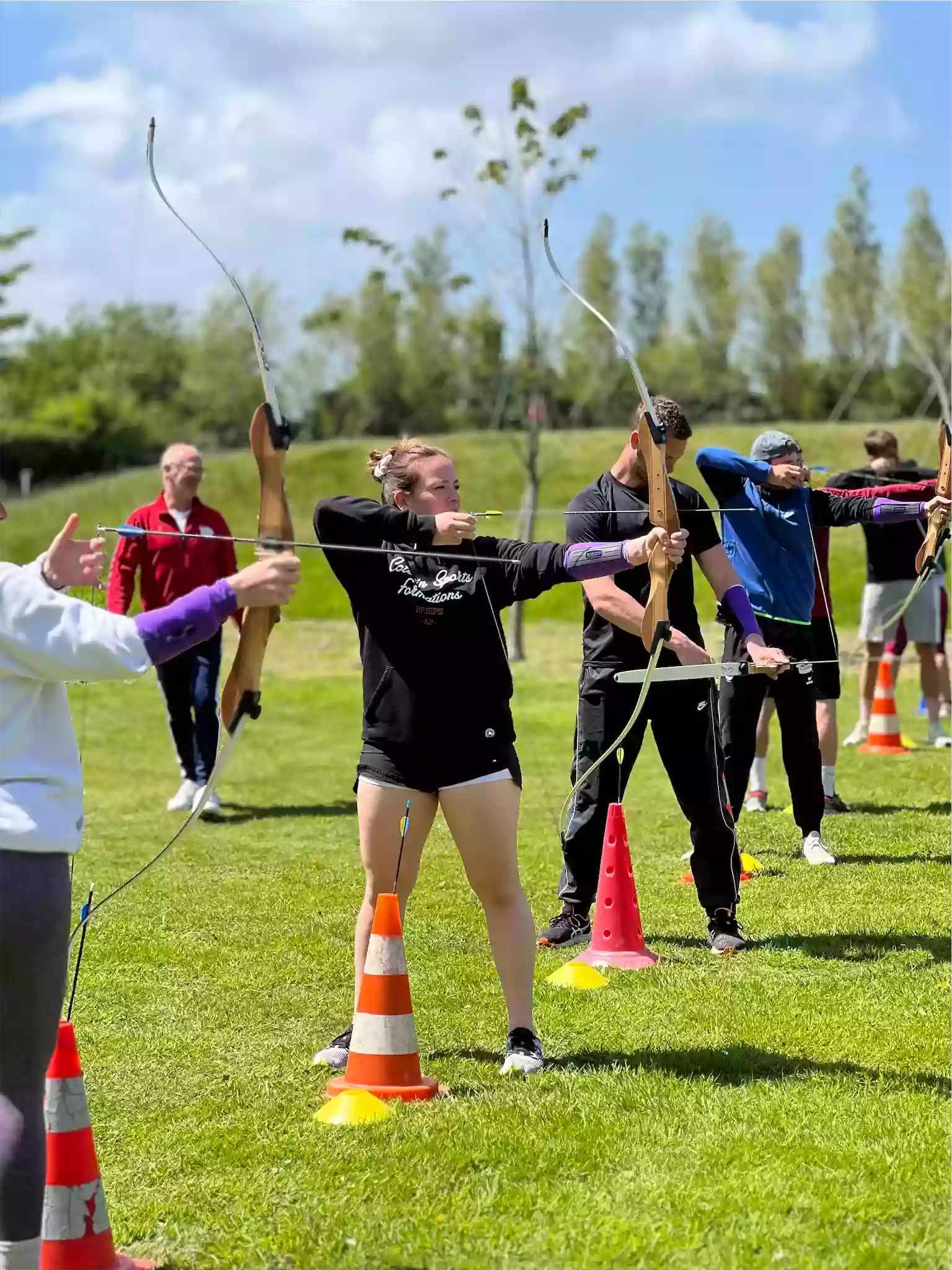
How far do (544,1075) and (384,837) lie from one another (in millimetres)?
870

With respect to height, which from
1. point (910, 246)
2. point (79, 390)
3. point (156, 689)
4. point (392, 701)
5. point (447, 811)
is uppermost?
point (910, 246)

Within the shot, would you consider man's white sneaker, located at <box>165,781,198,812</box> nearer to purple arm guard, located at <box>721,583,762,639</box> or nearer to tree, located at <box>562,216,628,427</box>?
purple arm guard, located at <box>721,583,762,639</box>

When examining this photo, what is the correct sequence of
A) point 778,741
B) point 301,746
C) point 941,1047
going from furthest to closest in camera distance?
point 301,746 → point 778,741 → point 941,1047

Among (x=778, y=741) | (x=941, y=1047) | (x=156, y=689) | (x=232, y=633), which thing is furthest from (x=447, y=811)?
(x=232, y=633)

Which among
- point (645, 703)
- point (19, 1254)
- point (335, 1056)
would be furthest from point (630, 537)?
point (19, 1254)

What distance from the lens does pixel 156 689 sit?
19156mm

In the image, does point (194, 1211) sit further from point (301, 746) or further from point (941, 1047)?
point (301, 746)

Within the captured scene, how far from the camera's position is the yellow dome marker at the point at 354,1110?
4383 millimetres

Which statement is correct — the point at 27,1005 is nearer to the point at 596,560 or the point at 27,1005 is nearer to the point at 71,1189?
the point at 71,1189

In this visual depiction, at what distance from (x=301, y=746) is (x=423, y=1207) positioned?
423 inches

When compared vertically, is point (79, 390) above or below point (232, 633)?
above

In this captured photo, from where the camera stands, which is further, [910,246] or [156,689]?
[910,246]

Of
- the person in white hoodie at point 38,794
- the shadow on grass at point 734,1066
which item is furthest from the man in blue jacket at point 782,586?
the person in white hoodie at point 38,794

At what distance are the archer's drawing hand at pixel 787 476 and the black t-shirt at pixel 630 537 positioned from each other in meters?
1.08
